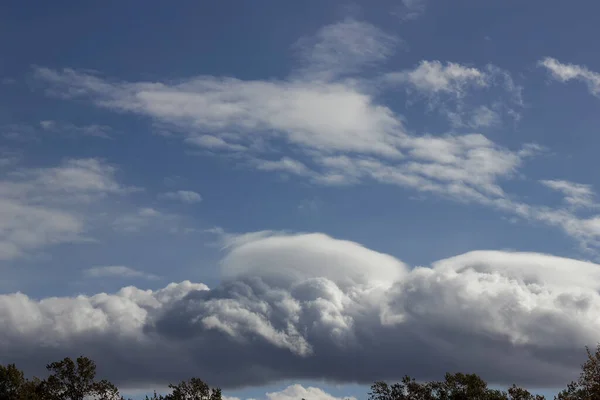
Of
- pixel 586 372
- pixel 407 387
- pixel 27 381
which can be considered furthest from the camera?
pixel 407 387

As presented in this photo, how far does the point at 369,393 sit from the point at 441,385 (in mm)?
17681

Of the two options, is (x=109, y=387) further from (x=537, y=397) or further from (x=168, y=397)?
(x=537, y=397)

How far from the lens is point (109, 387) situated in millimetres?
150000

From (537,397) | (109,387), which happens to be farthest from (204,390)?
(537,397)

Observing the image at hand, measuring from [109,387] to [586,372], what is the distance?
9408 centimetres

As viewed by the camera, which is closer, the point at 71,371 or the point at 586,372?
the point at 586,372

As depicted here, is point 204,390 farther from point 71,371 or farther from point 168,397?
point 71,371

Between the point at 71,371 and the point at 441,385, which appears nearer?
the point at 71,371

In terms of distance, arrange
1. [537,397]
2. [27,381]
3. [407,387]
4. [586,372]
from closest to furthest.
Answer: [586,372], [537,397], [27,381], [407,387]

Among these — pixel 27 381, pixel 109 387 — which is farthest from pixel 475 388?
pixel 27 381

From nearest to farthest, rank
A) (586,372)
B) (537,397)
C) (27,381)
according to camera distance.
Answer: (586,372) → (537,397) → (27,381)

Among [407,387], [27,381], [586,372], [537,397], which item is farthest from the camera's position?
[407,387]

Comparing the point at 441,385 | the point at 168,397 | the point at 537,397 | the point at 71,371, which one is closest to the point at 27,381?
the point at 71,371

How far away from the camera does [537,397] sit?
465 feet
